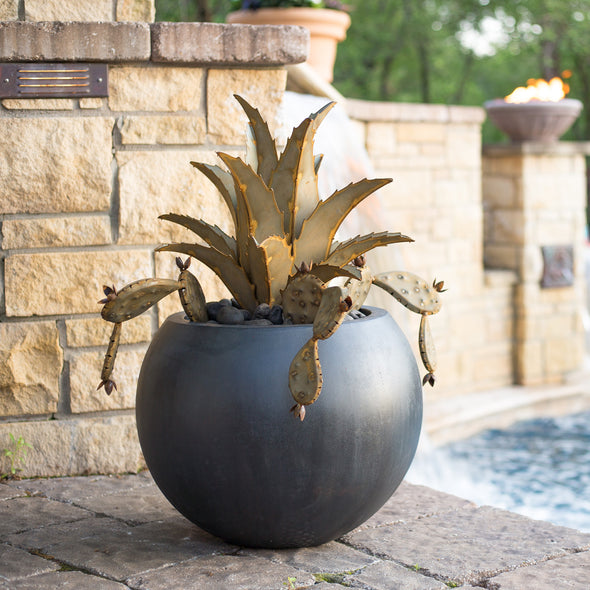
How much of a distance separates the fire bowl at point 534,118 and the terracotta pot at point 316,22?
1685 millimetres

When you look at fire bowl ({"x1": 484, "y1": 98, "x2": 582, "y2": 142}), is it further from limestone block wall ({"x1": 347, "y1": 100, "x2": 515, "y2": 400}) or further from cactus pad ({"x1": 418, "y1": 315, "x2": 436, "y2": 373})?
cactus pad ({"x1": 418, "y1": 315, "x2": 436, "y2": 373})

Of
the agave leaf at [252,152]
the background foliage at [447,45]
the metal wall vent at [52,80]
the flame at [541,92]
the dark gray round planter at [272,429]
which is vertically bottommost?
the dark gray round planter at [272,429]

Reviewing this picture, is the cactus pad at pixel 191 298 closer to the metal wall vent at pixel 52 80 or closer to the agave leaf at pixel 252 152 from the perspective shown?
the agave leaf at pixel 252 152

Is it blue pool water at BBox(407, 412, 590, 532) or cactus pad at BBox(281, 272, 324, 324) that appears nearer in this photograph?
cactus pad at BBox(281, 272, 324, 324)

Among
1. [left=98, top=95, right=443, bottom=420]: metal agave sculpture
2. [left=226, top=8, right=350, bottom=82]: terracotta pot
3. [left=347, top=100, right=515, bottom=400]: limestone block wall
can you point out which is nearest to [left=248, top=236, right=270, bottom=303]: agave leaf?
[left=98, top=95, right=443, bottom=420]: metal agave sculpture

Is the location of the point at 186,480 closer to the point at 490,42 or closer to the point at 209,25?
the point at 209,25

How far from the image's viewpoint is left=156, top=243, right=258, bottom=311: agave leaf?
2.37 metres

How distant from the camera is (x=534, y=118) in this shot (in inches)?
268

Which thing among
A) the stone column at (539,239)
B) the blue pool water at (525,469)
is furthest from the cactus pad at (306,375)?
the stone column at (539,239)

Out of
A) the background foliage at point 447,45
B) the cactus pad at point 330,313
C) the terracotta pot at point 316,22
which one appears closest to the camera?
the cactus pad at point 330,313

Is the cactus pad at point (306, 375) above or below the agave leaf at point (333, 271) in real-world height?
below

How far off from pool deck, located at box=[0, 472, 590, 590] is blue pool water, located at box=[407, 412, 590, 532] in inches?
52.3

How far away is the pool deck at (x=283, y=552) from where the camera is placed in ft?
6.99

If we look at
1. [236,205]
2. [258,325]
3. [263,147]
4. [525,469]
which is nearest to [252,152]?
[263,147]
